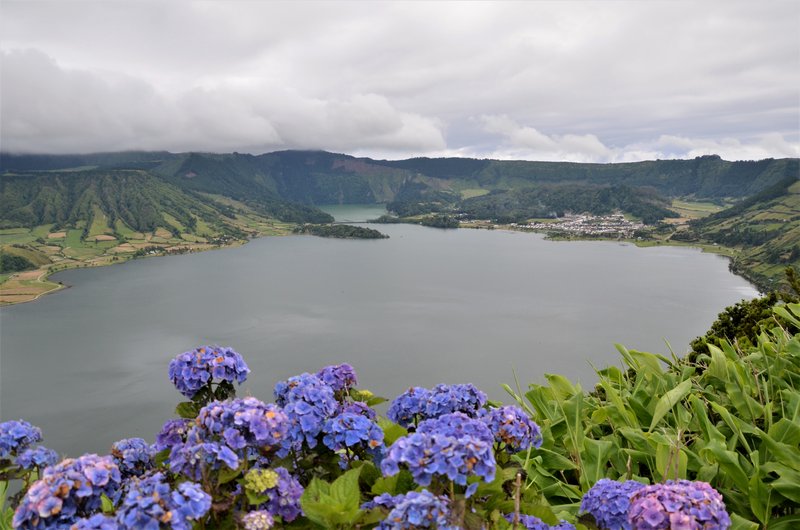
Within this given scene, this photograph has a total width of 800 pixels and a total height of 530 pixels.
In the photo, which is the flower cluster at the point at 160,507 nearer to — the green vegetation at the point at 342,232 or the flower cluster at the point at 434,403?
the flower cluster at the point at 434,403

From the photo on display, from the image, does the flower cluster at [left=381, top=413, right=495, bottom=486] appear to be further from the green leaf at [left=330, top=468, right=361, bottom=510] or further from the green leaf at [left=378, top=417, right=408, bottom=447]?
the green leaf at [left=378, top=417, right=408, bottom=447]

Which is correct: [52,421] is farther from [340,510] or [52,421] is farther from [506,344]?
[340,510]

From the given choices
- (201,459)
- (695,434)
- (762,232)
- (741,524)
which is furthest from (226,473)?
(762,232)

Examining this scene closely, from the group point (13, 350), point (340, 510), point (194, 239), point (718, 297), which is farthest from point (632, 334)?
point (194, 239)

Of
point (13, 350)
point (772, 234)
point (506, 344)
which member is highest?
point (772, 234)

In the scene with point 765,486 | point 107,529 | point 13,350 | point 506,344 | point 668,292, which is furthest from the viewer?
point 668,292

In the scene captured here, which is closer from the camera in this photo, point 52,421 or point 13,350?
point 52,421

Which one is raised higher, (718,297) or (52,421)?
(718,297)

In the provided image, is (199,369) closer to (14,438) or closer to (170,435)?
(170,435)
